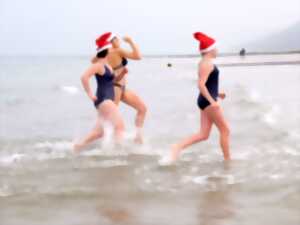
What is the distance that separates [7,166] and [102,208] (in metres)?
2.79

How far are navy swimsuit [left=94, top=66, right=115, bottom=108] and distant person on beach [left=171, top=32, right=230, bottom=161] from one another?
53.4 inches

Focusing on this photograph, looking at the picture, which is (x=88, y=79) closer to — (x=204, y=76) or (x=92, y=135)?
(x=92, y=135)

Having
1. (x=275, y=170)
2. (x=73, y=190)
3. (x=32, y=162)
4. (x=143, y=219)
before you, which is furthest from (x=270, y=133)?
(x=143, y=219)

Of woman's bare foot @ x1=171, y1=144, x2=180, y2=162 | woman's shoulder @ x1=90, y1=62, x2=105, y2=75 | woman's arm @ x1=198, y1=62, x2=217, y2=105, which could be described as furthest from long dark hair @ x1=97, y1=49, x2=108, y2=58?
woman's bare foot @ x1=171, y1=144, x2=180, y2=162

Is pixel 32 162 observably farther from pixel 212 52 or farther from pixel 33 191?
pixel 212 52

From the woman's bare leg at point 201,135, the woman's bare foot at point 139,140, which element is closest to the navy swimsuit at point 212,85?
the woman's bare leg at point 201,135

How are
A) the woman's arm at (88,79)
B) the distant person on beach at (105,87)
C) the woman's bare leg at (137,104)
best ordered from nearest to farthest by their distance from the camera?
1. the woman's arm at (88,79)
2. the distant person on beach at (105,87)
3. the woman's bare leg at (137,104)

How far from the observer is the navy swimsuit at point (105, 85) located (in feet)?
29.3

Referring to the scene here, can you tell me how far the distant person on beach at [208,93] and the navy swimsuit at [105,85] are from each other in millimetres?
1355

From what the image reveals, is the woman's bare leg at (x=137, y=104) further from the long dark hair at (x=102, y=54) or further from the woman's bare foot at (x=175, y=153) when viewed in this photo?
the woman's bare foot at (x=175, y=153)

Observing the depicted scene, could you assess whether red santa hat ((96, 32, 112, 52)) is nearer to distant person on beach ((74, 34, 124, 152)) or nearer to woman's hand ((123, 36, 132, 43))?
distant person on beach ((74, 34, 124, 152))

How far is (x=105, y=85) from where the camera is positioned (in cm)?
893

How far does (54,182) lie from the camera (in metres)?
7.35

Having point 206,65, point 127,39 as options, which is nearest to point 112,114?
point 127,39
